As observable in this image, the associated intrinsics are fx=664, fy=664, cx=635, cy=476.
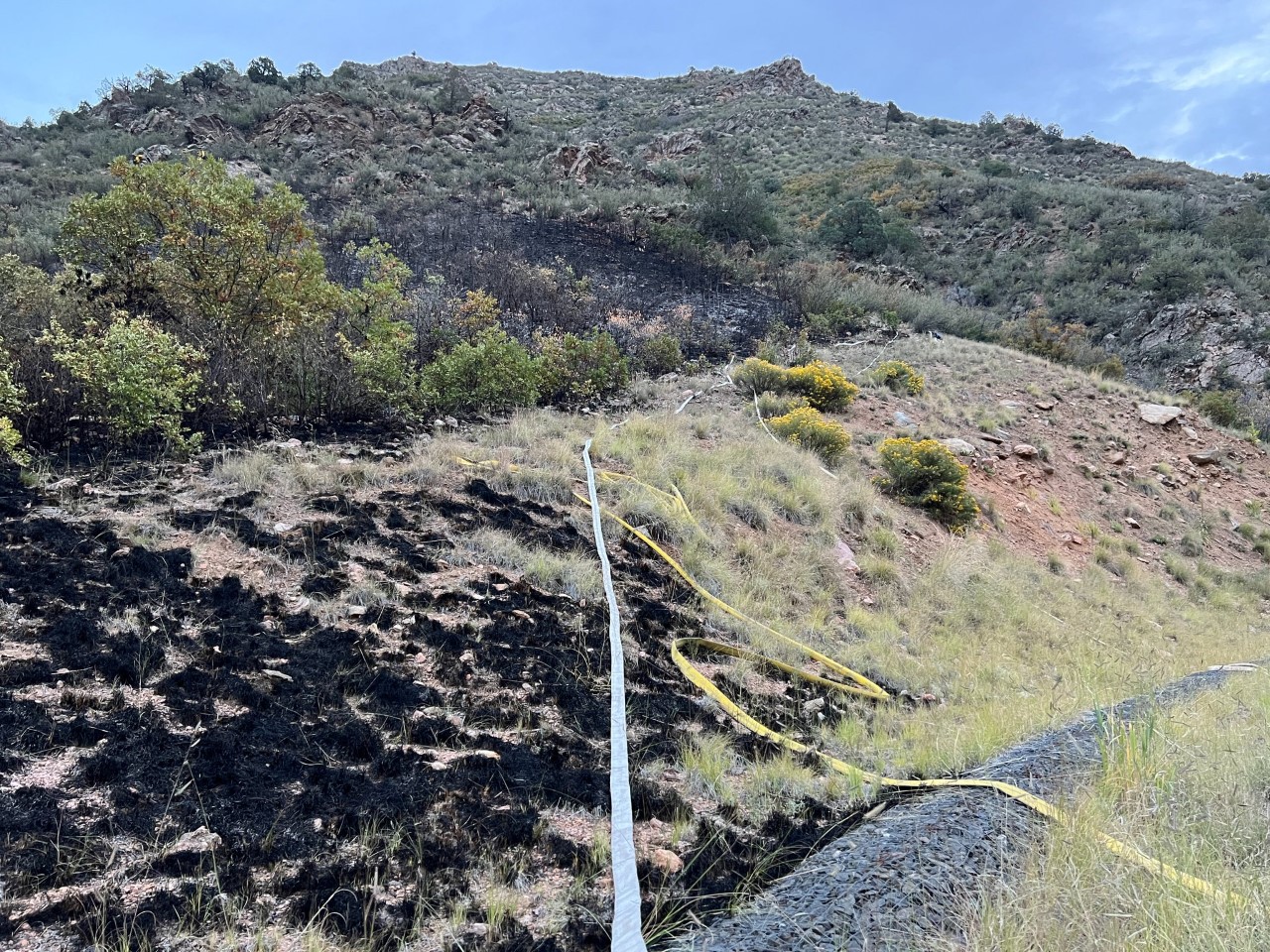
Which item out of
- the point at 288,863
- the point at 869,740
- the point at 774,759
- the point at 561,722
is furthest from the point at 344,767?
the point at 869,740

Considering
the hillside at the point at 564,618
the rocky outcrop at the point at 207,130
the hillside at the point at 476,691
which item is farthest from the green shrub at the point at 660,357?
the rocky outcrop at the point at 207,130

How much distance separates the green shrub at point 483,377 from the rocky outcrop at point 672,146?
3066cm

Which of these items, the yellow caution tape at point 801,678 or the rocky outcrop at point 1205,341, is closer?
the yellow caution tape at point 801,678

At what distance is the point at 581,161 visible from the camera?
23.0m

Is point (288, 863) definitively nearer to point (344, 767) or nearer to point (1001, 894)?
point (344, 767)

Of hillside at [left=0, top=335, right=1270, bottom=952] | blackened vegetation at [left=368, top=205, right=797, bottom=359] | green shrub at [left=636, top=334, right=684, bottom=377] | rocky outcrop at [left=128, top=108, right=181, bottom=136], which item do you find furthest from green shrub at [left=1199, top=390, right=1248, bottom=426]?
rocky outcrop at [left=128, top=108, right=181, bottom=136]

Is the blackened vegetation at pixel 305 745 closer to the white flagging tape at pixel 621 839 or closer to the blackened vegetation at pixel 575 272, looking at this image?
the white flagging tape at pixel 621 839

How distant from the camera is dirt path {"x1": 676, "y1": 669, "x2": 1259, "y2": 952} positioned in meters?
1.57

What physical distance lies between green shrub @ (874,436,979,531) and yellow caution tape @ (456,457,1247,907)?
324 centimetres

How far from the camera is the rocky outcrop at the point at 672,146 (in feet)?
113

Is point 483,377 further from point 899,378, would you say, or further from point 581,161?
point 581,161

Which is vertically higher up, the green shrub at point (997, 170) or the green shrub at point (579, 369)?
the green shrub at point (997, 170)

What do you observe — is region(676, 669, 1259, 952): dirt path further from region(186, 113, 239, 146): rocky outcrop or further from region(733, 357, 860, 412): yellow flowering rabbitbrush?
region(186, 113, 239, 146): rocky outcrop

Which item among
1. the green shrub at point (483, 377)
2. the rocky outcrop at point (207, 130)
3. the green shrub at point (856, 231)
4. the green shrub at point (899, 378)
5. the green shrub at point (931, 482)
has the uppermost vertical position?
the rocky outcrop at point (207, 130)
